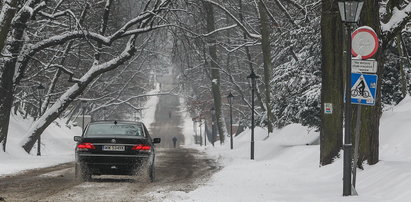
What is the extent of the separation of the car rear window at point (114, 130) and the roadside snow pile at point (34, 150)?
173 inches

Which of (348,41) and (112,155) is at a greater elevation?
(348,41)

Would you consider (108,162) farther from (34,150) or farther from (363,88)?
(34,150)

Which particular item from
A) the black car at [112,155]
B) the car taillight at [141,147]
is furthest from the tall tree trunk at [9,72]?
the car taillight at [141,147]

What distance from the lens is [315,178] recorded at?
18594 millimetres

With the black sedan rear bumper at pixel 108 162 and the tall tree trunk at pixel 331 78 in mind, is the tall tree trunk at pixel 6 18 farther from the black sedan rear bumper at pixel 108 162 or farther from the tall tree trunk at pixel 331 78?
the tall tree trunk at pixel 331 78

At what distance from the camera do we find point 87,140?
54.9 ft

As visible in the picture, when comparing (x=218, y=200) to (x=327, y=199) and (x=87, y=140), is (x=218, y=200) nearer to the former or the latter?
(x=327, y=199)

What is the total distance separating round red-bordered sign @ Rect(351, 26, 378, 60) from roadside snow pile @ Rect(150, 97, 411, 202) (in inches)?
90.6

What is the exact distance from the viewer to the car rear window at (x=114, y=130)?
17375 mm

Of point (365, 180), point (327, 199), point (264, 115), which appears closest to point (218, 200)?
point (327, 199)

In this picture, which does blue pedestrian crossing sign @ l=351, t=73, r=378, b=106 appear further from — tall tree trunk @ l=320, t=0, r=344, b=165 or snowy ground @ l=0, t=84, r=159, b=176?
snowy ground @ l=0, t=84, r=159, b=176

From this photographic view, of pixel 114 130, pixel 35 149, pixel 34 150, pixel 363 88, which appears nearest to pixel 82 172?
pixel 114 130

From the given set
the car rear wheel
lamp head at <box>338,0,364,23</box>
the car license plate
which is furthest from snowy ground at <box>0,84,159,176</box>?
lamp head at <box>338,0,364,23</box>

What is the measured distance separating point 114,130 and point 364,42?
6.86 metres
